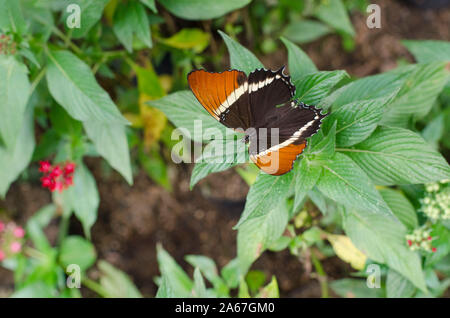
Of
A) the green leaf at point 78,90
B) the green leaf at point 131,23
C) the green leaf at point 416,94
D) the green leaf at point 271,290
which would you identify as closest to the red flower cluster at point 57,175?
the green leaf at point 78,90

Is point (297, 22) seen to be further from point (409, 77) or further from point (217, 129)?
point (217, 129)

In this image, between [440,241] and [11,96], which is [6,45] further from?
[440,241]

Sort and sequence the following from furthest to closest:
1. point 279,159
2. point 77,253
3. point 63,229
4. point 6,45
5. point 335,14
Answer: point 63,229 → point 77,253 → point 335,14 → point 6,45 → point 279,159

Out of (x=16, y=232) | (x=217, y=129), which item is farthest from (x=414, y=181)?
(x=16, y=232)

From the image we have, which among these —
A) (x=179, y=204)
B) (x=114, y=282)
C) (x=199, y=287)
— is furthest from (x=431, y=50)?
(x=114, y=282)

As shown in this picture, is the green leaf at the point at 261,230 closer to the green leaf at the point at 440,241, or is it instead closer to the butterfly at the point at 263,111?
the butterfly at the point at 263,111

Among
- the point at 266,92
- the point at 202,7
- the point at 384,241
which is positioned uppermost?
the point at 202,7

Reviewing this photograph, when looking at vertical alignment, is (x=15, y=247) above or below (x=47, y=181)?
below
